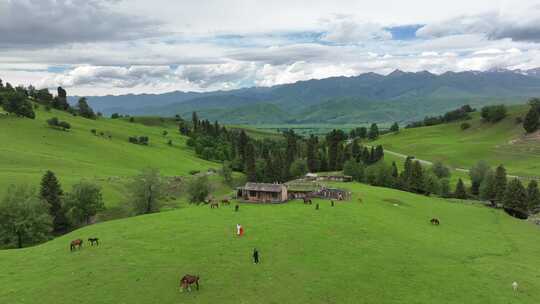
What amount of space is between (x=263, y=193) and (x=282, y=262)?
3321 centimetres

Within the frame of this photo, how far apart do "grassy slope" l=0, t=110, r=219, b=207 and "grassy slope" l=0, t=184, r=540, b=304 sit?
43.6m

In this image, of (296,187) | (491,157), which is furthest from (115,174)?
(491,157)

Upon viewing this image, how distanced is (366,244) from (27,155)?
106m

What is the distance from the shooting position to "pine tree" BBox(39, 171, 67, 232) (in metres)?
69.6

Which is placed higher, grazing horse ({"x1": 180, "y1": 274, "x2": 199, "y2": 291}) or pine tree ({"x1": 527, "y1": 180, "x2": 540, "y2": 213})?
grazing horse ({"x1": 180, "y1": 274, "x2": 199, "y2": 291})

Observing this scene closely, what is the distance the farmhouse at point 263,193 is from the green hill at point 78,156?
33183mm

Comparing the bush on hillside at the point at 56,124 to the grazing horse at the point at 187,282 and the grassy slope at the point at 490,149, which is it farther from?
the grassy slope at the point at 490,149

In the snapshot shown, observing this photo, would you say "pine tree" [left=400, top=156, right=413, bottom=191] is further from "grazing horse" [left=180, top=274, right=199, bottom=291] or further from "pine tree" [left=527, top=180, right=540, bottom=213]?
"grazing horse" [left=180, top=274, right=199, bottom=291]

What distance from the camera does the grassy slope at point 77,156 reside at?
89625 millimetres

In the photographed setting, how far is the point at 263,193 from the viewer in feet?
225

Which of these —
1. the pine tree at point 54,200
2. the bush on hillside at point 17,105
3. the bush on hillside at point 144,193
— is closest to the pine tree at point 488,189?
the bush on hillside at point 144,193

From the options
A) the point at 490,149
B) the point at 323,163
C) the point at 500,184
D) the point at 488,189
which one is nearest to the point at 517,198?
the point at 500,184

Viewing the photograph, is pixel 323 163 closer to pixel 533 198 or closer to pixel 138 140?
pixel 533 198

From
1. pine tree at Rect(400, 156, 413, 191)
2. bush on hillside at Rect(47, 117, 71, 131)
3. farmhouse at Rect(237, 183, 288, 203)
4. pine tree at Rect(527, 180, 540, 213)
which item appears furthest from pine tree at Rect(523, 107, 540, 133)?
bush on hillside at Rect(47, 117, 71, 131)
